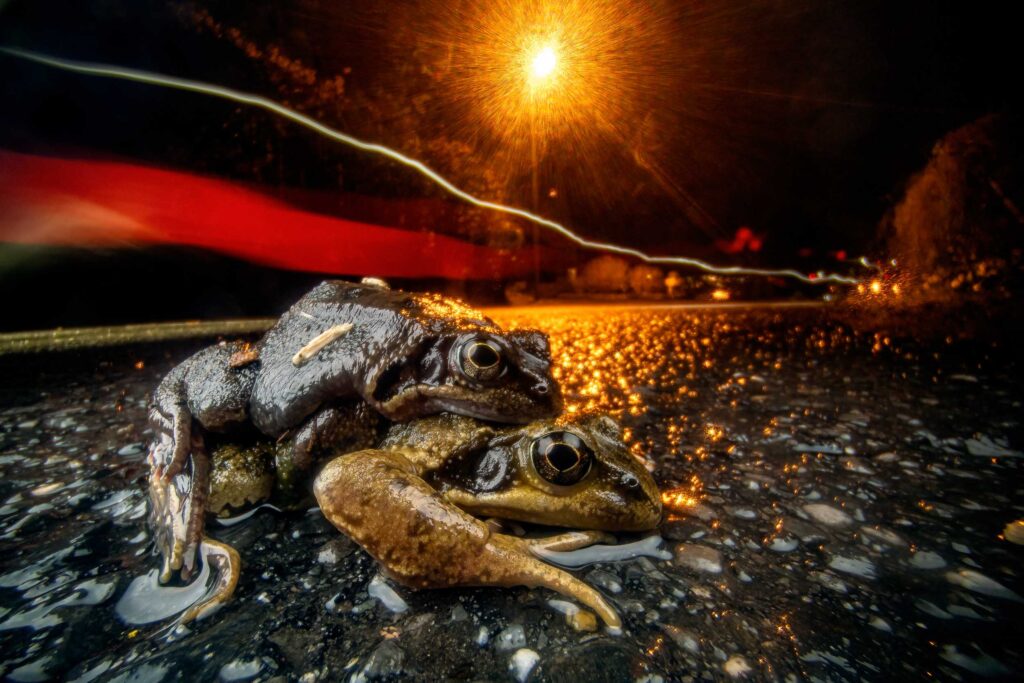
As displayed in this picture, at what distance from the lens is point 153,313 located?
5.19 metres

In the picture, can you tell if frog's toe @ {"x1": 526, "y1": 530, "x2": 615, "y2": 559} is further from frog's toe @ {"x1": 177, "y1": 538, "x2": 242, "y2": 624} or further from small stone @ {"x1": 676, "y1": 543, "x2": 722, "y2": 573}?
frog's toe @ {"x1": 177, "y1": 538, "x2": 242, "y2": 624}

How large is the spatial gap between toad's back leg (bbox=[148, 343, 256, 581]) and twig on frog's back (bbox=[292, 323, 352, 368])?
9.7 inches

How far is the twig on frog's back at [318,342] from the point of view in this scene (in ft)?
4.81

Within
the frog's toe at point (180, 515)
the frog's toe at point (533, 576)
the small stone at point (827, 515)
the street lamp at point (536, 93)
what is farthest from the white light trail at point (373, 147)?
the frog's toe at point (180, 515)

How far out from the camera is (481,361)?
1.32 metres

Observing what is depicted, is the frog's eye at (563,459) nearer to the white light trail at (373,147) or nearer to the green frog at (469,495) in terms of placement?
the green frog at (469,495)

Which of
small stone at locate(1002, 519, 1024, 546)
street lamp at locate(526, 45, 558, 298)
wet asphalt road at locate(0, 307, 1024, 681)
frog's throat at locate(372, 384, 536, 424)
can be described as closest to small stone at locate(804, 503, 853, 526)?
wet asphalt road at locate(0, 307, 1024, 681)

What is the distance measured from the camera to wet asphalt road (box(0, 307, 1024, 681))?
926mm

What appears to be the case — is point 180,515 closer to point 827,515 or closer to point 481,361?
point 481,361

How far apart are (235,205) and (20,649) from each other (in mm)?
5597

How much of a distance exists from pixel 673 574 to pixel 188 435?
166cm

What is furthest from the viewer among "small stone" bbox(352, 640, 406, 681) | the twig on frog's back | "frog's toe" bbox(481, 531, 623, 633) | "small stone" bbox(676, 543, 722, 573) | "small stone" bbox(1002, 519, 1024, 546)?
the twig on frog's back

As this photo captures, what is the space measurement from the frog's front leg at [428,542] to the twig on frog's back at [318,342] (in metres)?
0.51

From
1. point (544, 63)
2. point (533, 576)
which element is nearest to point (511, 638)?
point (533, 576)
